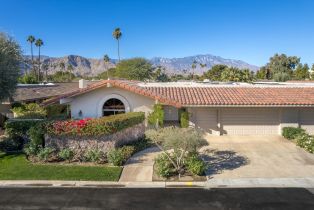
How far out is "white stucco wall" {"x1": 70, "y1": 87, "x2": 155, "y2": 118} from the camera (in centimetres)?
2627

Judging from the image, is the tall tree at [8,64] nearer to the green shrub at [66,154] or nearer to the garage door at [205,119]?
the green shrub at [66,154]

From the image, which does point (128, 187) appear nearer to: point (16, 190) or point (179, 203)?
point (179, 203)

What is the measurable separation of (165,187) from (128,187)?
5.85 feet

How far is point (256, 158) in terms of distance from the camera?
2039 cm

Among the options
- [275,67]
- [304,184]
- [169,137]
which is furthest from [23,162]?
[275,67]

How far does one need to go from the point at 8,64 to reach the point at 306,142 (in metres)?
20.6

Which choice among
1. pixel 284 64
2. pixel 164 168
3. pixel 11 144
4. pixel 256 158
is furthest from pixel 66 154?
pixel 284 64

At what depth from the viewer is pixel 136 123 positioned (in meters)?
23.8

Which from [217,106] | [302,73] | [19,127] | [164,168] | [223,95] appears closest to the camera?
[164,168]

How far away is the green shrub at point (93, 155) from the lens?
1866cm

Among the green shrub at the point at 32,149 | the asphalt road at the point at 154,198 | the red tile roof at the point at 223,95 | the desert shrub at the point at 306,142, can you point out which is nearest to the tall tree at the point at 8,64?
the green shrub at the point at 32,149

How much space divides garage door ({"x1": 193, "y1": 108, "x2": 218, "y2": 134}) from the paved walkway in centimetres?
631

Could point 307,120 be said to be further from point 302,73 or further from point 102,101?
point 302,73

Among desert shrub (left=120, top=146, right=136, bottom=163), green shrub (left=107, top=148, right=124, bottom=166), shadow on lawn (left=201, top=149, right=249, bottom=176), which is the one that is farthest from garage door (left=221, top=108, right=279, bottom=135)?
green shrub (left=107, top=148, right=124, bottom=166)
